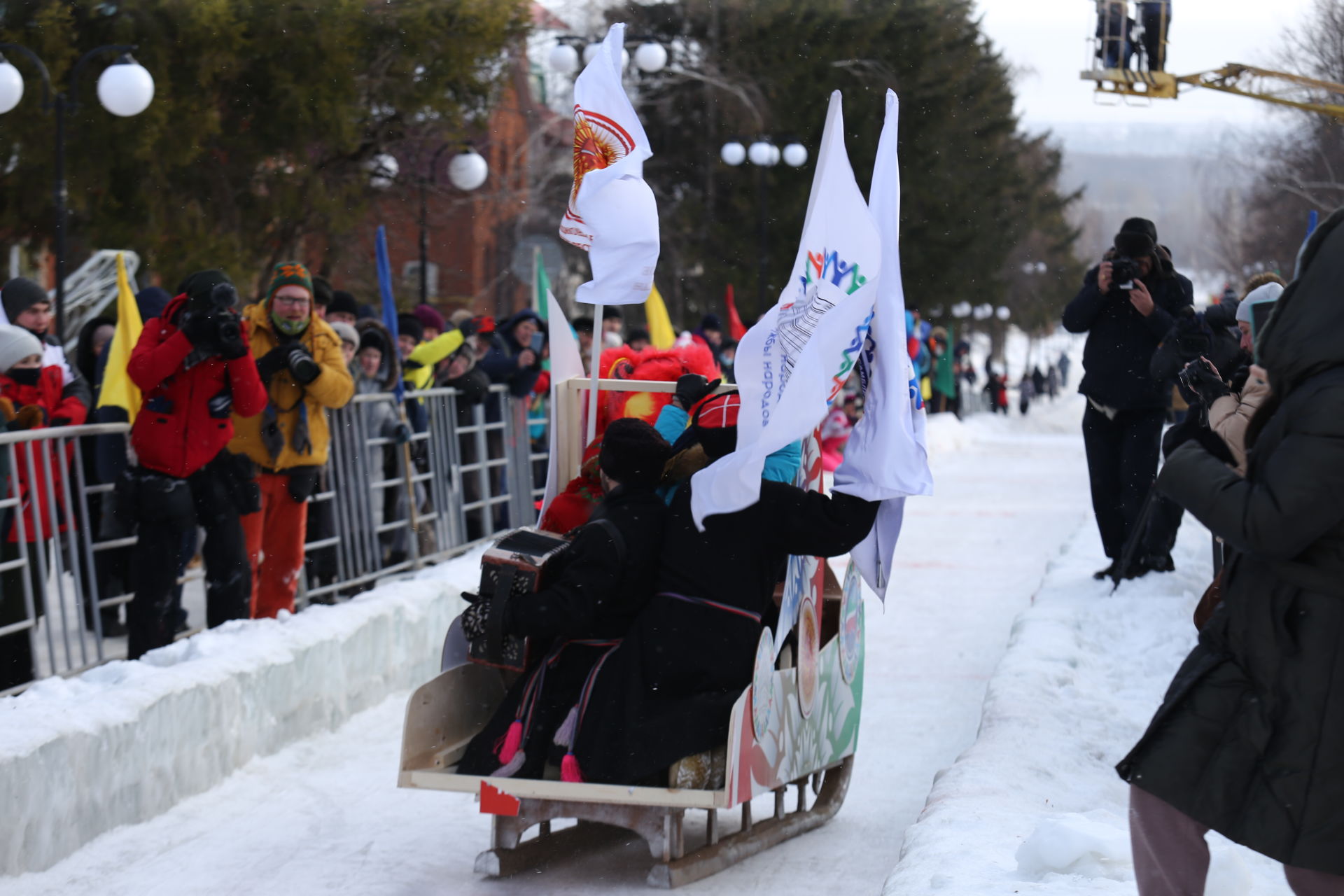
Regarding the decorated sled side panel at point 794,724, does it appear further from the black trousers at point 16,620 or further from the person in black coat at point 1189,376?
the black trousers at point 16,620

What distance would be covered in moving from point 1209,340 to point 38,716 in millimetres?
4003

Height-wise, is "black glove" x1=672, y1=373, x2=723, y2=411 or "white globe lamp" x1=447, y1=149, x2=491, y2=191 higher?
"white globe lamp" x1=447, y1=149, x2=491, y2=191

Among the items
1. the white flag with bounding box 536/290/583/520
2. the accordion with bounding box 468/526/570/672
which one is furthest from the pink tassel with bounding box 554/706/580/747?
the white flag with bounding box 536/290/583/520

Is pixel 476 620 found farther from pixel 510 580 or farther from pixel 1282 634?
pixel 1282 634

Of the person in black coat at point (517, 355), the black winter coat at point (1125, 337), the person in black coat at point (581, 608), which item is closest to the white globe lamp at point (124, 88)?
the person in black coat at point (517, 355)

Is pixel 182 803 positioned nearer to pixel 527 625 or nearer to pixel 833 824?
pixel 527 625

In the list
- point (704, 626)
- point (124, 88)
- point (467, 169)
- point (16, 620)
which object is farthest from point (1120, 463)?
point (467, 169)

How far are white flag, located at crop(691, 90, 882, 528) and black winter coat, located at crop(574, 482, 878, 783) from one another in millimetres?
171

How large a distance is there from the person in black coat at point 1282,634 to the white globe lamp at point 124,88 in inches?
412

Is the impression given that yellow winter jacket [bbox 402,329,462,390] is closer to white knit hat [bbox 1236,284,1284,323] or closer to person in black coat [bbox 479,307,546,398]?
person in black coat [bbox 479,307,546,398]

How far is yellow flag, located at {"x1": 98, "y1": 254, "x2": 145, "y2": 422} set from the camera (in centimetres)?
701

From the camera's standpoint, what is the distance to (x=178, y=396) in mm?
6352

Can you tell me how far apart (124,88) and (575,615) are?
8.68 m

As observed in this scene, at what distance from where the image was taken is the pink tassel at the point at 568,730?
14.8 ft
